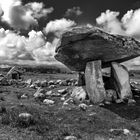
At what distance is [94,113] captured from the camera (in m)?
13.7

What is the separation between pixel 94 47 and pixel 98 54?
3.74 feet

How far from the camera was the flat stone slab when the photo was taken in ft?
54.5

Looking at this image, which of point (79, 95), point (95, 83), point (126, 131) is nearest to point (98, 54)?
point (95, 83)

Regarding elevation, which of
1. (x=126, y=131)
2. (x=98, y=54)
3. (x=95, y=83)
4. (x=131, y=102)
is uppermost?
(x=98, y=54)

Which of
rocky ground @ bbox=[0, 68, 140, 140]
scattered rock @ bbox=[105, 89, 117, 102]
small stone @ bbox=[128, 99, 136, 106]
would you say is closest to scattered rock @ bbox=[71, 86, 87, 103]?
scattered rock @ bbox=[105, 89, 117, 102]

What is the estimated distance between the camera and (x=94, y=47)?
17.8 meters

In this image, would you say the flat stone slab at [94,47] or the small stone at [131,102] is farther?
the flat stone slab at [94,47]

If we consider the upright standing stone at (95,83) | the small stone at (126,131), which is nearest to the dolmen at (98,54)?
the upright standing stone at (95,83)

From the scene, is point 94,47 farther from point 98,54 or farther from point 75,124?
point 75,124

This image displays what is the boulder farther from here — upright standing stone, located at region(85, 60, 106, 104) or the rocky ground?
upright standing stone, located at region(85, 60, 106, 104)

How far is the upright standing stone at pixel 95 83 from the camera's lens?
57.1 ft

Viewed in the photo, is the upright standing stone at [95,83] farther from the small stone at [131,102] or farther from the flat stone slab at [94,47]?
the small stone at [131,102]

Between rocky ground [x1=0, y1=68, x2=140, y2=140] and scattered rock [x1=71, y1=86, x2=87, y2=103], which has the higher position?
scattered rock [x1=71, y1=86, x2=87, y2=103]

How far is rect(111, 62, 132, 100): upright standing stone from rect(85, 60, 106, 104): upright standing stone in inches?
64.8
